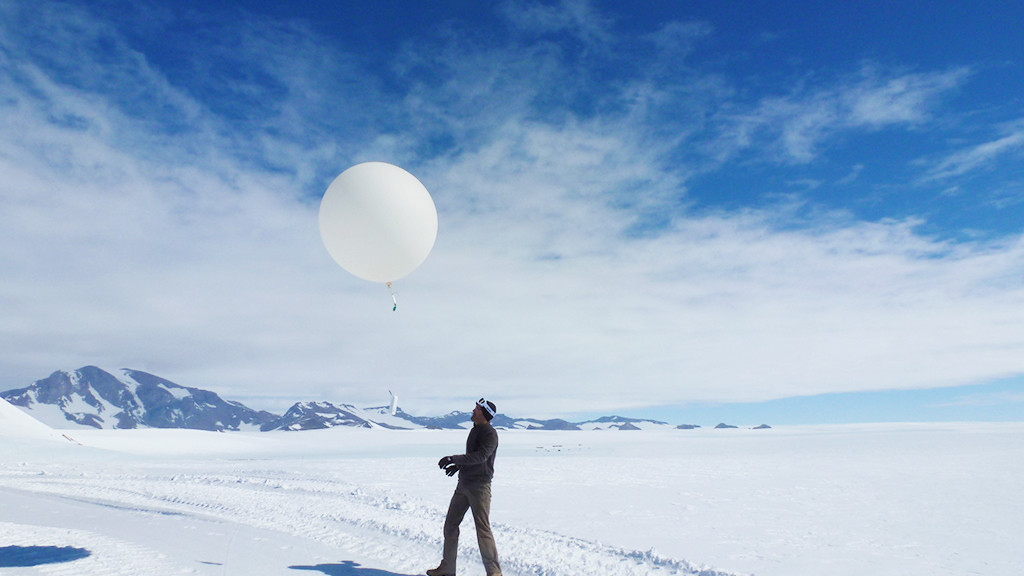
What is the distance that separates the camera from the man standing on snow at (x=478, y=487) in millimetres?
6660

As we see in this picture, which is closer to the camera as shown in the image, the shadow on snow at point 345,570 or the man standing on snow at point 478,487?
the man standing on snow at point 478,487

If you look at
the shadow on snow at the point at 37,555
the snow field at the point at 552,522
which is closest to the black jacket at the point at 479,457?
the snow field at the point at 552,522

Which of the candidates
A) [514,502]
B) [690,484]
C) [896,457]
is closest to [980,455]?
[896,457]

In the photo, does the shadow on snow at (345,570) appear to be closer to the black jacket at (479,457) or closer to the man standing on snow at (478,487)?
the man standing on snow at (478,487)

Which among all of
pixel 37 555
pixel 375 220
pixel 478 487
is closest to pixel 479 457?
pixel 478 487

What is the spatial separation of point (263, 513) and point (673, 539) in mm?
7932

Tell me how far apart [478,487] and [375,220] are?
16.2 ft

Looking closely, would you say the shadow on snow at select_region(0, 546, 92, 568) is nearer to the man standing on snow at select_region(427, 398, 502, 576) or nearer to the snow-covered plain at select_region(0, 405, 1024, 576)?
the snow-covered plain at select_region(0, 405, 1024, 576)

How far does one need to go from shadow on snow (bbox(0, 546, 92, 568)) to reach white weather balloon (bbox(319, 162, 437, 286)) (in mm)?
5615

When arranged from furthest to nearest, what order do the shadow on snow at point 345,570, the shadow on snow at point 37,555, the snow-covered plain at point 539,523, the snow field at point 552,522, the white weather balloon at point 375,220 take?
the white weather balloon at point 375,220 < the snow field at point 552,522 < the snow-covered plain at point 539,523 < the shadow on snow at point 37,555 < the shadow on snow at point 345,570

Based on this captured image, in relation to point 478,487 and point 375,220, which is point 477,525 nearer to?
point 478,487

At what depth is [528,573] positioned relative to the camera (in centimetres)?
742

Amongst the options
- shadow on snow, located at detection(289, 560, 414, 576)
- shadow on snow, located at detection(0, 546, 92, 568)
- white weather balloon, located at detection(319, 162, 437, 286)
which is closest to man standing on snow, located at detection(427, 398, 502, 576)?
shadow on snow, located at detection(289, 560, 414, 576)

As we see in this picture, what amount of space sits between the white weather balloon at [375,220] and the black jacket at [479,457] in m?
4.27
